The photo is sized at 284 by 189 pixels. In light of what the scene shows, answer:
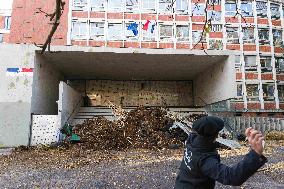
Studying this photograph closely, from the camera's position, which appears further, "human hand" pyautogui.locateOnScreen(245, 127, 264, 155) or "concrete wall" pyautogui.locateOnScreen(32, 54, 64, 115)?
"concrete wall" pyautogui.locateOnScreen(32, 54, 64, 115)

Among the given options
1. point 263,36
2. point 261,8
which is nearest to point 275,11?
point 261,8

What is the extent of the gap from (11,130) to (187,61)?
37.6 feet

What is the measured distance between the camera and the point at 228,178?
2631mm

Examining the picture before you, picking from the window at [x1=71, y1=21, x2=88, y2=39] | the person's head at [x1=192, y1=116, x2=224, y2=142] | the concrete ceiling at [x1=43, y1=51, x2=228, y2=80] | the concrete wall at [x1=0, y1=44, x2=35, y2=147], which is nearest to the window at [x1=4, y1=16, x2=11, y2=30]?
the window at [x1=71, y1=21, x2=88, y2=39]

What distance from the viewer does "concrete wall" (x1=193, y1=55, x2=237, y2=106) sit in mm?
18922

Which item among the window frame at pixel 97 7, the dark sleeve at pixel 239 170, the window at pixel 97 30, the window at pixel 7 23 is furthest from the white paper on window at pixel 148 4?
the dark sleeve at pixel 239 170

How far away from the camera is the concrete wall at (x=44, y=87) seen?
16.8 meters

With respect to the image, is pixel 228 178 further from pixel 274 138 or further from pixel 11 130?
pixel 274 138

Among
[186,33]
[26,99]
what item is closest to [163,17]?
[186,33]

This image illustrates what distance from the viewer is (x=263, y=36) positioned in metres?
39.2

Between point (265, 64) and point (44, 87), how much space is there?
95.7ft

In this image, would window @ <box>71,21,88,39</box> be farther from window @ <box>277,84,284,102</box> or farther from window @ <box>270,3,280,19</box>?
window @ <box>277,84,284,102</box>

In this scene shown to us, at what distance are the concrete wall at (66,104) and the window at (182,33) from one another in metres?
17.9

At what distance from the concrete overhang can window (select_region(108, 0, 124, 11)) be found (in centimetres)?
1284
